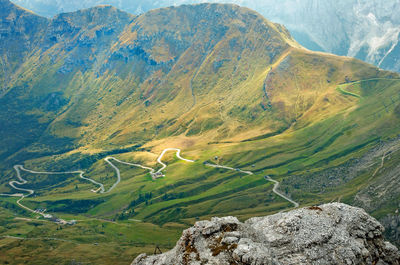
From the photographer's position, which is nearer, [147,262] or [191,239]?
[191,239]

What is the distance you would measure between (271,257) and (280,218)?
939 cm

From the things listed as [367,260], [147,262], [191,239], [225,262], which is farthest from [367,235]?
[147,262]

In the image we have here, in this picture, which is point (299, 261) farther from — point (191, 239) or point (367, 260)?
point (191, 239)

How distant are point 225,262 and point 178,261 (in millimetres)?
6904

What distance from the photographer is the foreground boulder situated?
4084cm

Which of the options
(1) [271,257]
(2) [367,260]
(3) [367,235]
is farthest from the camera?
(3) [367,235]

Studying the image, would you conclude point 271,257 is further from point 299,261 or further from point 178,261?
point 178,261

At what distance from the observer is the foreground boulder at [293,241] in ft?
134

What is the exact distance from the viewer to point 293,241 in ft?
142

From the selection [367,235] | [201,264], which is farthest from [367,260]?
[201,264]

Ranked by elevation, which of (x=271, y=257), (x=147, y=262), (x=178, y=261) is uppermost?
(x=271, y=257)

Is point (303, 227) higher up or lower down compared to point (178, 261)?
higher up

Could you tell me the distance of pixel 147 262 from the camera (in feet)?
161

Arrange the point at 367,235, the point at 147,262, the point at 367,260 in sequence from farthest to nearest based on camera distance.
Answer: the point at 147,262 < the point at 367,235 < the point at 367,260
